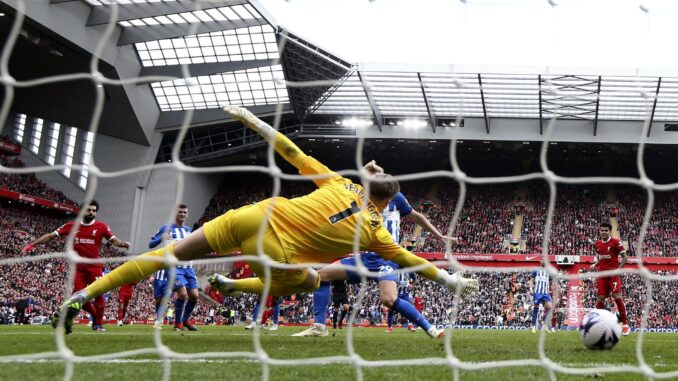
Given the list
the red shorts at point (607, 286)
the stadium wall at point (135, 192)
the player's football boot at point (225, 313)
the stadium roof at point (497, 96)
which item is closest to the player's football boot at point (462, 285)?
the red shorts at point (607, 286)

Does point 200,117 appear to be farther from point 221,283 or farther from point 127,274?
point 127,274

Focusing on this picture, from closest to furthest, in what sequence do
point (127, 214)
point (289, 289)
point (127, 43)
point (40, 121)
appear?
point (289, 289) → point (127, 43) → point (127, 214) → point (40, 121)

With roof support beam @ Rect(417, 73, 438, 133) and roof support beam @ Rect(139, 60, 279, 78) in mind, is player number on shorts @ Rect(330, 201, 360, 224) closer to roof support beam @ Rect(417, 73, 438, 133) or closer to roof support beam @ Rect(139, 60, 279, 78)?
roof support beam @ Rect(417, 73, 438, 133)

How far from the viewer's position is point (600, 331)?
22.2ft

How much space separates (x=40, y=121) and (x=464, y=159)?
22704 millimetres

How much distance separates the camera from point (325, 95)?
33.0 m

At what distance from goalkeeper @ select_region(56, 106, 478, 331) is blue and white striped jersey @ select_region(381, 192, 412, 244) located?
193 cm

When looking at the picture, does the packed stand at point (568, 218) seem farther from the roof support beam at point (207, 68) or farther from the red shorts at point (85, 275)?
the red shorts at point (85, 275)

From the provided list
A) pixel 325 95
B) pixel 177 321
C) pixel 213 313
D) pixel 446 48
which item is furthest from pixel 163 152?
pixel 177 321

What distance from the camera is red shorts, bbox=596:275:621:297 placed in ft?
34.1

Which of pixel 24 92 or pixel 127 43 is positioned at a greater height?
pixel 127 43

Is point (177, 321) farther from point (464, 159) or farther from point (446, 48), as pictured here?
point (464, 159)

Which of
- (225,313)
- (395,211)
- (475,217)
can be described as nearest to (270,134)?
(395,211)

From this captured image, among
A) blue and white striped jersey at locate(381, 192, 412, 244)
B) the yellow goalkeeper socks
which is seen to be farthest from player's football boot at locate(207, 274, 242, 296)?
blue and white striped jersey at locate(381, 192, 412, 244)
